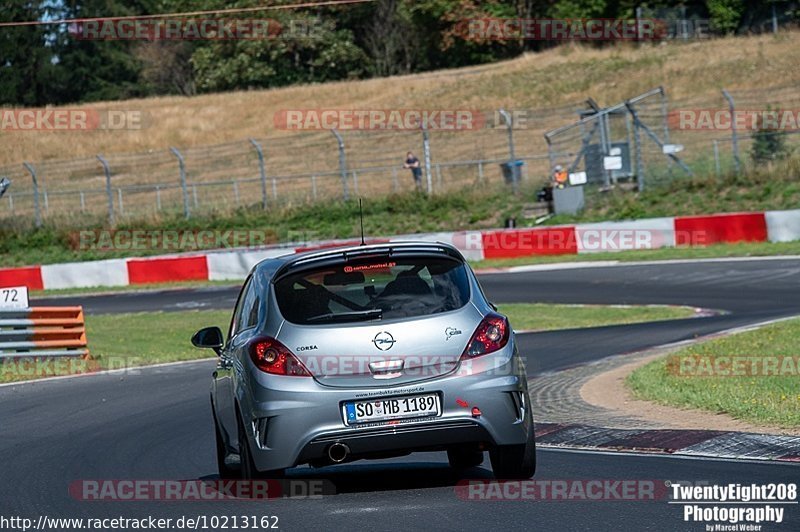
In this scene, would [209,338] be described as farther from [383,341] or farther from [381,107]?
[381,107]

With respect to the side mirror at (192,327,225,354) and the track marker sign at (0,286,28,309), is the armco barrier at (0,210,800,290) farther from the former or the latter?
the side mirror at (192,327,225,354)

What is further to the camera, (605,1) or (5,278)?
(605,1)

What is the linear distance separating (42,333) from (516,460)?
12.5m

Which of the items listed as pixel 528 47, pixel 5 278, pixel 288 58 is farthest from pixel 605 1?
pixel 5 278

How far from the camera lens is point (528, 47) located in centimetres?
8744

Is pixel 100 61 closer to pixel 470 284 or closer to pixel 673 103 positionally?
pixel 673 103

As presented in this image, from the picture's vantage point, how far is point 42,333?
1939 cm

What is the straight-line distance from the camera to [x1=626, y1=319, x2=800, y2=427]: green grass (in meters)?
10.8

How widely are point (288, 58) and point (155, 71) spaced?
50.1ft

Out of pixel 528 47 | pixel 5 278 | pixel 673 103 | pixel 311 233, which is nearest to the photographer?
pixel 5 278

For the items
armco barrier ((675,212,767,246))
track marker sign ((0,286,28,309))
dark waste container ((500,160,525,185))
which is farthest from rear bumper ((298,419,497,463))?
dark waste container ((500,160,525,185))

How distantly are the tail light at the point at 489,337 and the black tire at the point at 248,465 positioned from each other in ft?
4.37

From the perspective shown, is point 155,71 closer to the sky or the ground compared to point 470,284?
closer to the sky

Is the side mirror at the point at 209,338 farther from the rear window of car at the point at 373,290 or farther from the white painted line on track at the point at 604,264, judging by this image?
the white painted line on track at the point at 604,264
